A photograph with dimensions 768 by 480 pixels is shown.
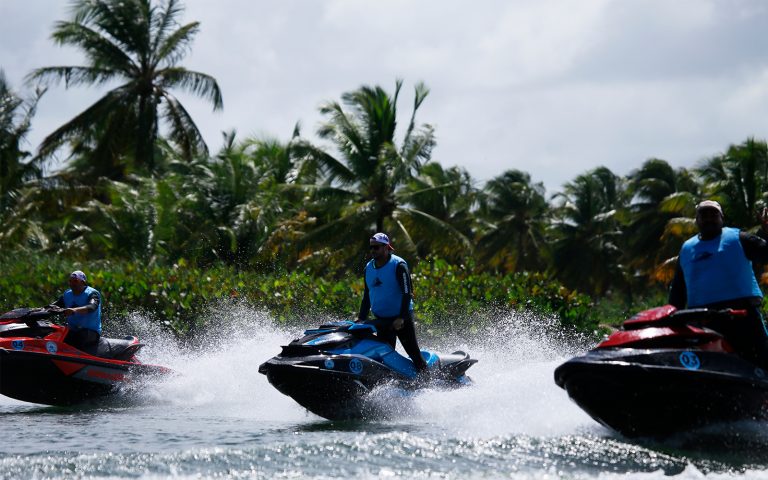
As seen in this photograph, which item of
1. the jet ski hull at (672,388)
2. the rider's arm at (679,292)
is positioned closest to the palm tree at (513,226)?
the rider's arm at (679,292)

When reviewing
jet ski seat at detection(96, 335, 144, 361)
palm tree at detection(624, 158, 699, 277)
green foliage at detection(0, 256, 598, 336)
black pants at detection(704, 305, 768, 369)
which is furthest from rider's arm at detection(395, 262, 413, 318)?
palm tree at detection(624, 158, 699, 277)

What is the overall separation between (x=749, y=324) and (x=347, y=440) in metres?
2.71

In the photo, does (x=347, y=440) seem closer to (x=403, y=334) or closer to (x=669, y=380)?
(x=669, y=380)

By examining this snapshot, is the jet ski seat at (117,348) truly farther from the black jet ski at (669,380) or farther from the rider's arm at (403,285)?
the black jet ski at (669,380)

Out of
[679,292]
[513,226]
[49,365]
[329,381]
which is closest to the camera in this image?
[679,292]

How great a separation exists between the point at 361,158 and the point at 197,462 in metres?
23.0

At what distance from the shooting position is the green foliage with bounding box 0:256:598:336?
16516mm

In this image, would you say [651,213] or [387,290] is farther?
[651,213]

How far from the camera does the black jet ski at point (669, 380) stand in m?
5.97

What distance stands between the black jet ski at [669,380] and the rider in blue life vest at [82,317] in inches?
249

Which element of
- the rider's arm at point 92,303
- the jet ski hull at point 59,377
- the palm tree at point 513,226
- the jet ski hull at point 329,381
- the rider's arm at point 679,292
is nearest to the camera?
the rider's arm at point 679,292

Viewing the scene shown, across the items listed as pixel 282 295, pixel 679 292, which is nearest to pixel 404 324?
pixel 679 292

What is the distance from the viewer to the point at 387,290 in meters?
8.93

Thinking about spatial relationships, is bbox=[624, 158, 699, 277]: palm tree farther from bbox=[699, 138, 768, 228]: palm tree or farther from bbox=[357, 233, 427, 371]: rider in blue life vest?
bbox=[357, 233, 427, 371]: rider in blue life vest
